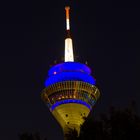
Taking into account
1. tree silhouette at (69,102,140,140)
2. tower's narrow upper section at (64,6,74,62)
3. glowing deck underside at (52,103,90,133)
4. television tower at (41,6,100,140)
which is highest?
tower's narrow upper section at (64,6,74,62)

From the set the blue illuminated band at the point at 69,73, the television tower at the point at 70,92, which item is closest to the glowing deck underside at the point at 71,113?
the television tower at the point at 70,92

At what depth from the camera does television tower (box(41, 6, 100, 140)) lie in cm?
12219

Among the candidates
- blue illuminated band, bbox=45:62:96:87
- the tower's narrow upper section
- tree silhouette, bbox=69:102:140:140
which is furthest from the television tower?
tree silhouette, bbox=69:102:140:140

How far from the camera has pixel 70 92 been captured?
404 feet

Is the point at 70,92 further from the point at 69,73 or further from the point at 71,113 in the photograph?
the point at 71,113

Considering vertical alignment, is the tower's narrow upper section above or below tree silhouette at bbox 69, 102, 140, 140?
above

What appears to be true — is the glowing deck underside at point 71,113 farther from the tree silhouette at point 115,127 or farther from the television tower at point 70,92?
the tree silhouette at point 115,127

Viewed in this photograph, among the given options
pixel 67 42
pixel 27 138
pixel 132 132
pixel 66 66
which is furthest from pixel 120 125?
pixel 67 42

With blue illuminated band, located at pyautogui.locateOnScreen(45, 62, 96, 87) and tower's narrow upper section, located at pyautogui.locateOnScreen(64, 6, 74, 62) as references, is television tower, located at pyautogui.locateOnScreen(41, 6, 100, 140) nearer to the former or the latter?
blue illuminated band, located at pyautogui.locateOnScreen(45, 62, 96, 87)

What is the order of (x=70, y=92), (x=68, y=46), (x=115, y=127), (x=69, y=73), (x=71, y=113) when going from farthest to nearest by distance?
(x=68, y=46), (x=70, y=92), (x=71, y=113), (x=69, y=73), (x=115, y=127)

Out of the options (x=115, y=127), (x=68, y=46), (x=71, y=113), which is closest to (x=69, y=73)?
(x=71, y=113)

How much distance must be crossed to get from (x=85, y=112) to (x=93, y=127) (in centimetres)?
9093

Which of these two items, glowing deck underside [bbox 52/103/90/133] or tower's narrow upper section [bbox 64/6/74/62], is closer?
glowing deck underside [bbox 52/103/90/133]

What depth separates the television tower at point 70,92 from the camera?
401ft
